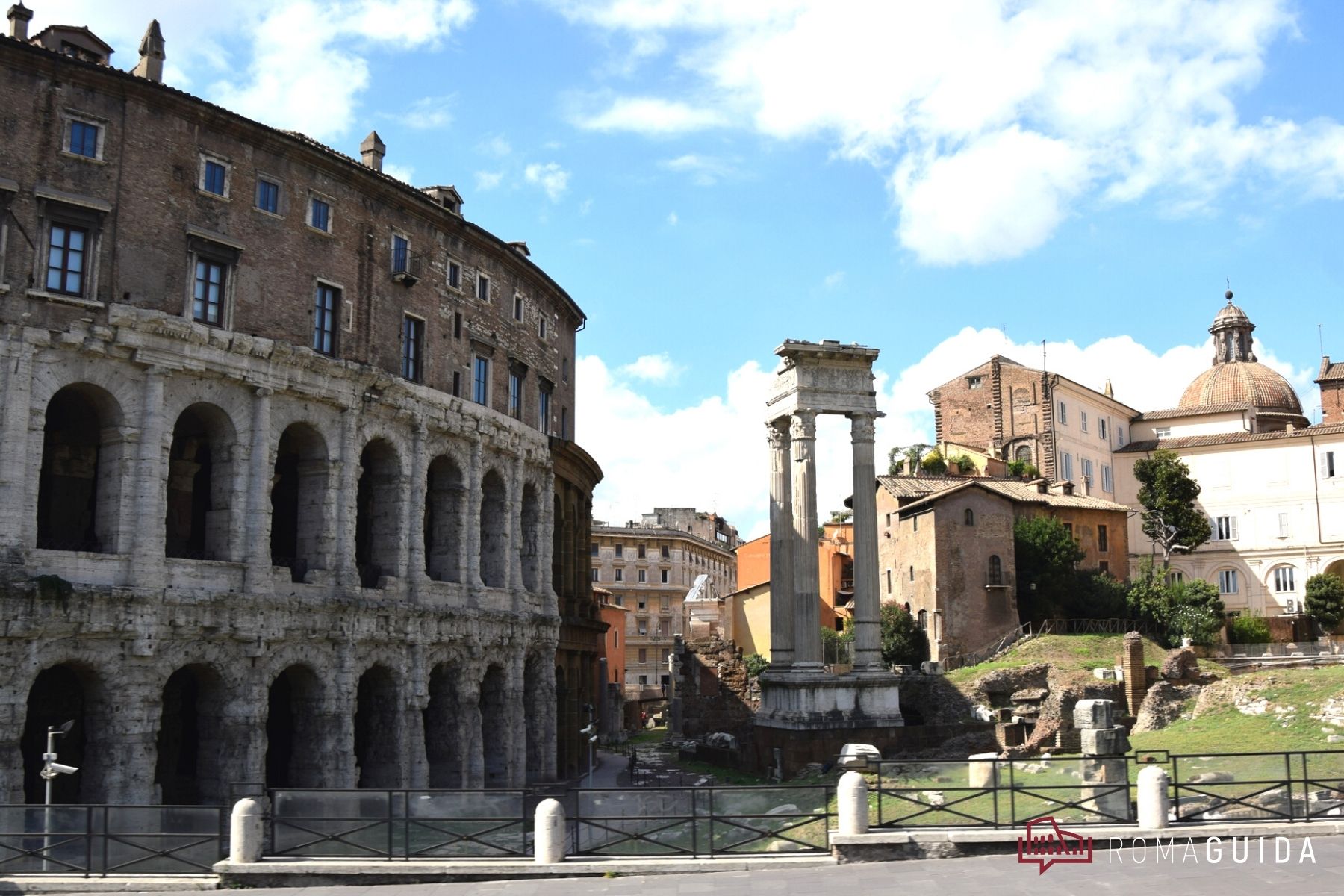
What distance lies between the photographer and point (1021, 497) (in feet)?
200

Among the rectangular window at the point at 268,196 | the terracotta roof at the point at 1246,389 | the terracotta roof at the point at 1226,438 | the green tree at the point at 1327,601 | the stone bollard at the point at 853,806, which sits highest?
the terracotta roof at the point at 1246,389

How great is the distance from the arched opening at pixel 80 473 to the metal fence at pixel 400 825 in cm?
1027

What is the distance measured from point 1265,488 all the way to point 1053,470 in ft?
37.9

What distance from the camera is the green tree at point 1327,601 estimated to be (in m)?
61.5

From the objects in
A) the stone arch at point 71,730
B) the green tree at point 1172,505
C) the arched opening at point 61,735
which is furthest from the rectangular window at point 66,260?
the green tree at point 1172,505

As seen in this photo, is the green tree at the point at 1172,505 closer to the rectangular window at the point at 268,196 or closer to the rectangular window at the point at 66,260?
the rectangular window at the point at 268,196

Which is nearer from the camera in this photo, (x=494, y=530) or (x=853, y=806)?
(x=853, y=806)

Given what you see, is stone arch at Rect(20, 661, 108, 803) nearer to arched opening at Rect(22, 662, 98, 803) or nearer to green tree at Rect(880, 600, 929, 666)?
arched opening at Rect(22, 662, 98, 803)

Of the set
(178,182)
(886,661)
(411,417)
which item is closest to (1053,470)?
(886,661)

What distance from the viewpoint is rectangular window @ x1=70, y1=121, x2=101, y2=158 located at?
26.3 metres

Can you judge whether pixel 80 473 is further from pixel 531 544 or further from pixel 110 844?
pixel 531 544

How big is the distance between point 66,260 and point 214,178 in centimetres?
403

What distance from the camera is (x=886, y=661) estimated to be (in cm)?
5569

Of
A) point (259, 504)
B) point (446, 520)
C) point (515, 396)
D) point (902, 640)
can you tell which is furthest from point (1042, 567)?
point (259, 504)
